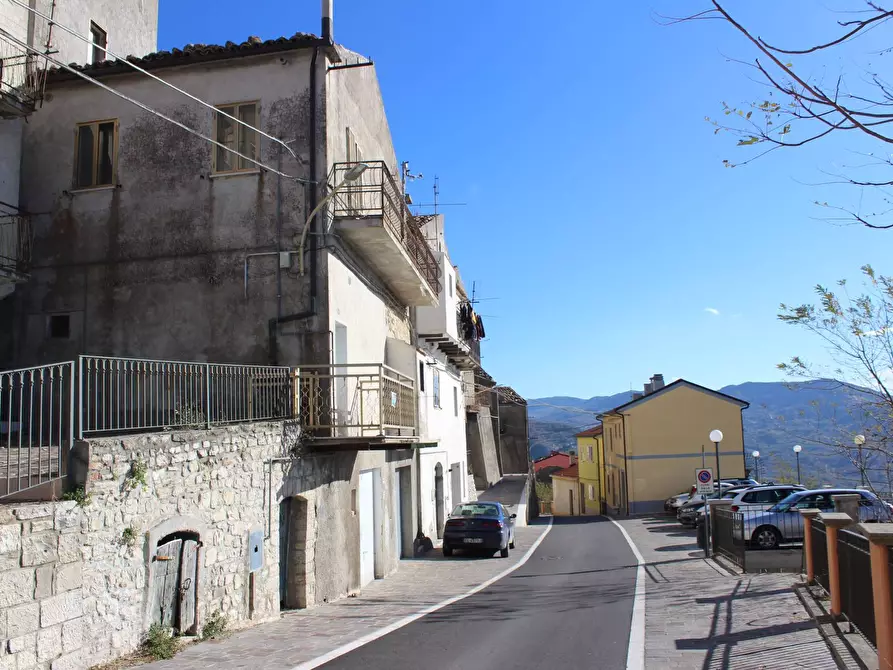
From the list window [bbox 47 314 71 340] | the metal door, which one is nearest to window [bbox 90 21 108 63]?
window [bbox 47 314 71 340]

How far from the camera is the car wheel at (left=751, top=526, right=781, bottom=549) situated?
1862 centimetres

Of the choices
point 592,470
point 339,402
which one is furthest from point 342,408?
point 592,470

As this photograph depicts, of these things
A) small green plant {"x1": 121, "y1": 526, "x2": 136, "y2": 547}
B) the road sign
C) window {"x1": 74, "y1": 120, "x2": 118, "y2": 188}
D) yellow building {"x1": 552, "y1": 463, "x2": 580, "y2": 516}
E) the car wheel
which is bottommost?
yellow building {"x1": 552, "y1": 463, "x2": 580, "y2": 516}

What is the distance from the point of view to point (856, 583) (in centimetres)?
777

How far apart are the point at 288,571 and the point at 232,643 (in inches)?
124

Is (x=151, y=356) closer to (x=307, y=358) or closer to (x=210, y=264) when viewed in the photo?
(x=210, y=264)

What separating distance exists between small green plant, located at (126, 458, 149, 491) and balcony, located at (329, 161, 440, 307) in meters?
6.58

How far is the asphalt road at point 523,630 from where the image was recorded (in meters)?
8.11

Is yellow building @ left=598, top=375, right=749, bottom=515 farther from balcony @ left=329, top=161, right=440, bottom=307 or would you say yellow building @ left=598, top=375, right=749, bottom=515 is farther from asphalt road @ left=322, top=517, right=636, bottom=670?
asphalt road @ left=322, top=517, right=636, bottom=670

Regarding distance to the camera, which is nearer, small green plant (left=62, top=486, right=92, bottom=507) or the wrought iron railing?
small green plant (left=62, top=486, right=92, bottom=507)

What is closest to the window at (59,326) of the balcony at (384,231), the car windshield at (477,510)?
the balcony at (384,231)

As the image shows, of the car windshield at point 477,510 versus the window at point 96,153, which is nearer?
the window at point 96,153

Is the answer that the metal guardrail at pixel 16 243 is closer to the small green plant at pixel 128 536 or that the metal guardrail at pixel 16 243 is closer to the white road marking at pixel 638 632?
the small green plant at pixel 128 536

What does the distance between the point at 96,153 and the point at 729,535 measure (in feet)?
52.5
